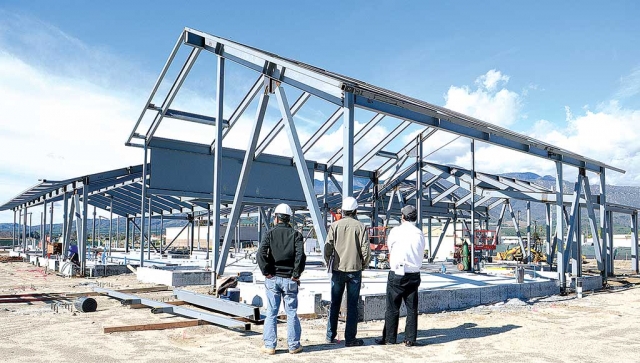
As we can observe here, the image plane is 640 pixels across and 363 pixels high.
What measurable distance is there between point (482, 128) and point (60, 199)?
2204cm

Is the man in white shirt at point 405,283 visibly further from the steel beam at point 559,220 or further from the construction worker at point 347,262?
the steel beam at point 559,220

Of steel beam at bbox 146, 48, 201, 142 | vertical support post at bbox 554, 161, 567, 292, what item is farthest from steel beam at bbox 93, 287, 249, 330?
vertical support post at bbox 554, 161, 567, 292

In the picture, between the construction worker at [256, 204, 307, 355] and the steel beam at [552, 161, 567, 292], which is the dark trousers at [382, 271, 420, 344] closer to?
the construction worker at [256, 204, 307, 355]

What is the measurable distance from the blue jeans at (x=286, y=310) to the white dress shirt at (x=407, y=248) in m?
1.38

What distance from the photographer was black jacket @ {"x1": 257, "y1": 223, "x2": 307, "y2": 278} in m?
6.27

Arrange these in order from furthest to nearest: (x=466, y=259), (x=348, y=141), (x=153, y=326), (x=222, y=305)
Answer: (x=466, y=259), (x=348, y=141), (x=222, y=305), (x=153, y=326)

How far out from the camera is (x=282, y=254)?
248 inches

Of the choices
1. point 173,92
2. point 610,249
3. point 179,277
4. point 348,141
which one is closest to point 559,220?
point 610,249

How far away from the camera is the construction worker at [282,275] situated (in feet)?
20.3

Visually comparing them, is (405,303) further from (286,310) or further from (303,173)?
(303,173)

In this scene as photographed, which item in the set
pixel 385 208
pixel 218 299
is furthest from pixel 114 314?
pixel 385 208

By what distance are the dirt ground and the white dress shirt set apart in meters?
A: 1.03

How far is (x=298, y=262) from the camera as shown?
246 inches

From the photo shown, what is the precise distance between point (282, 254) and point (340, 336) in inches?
69.8
